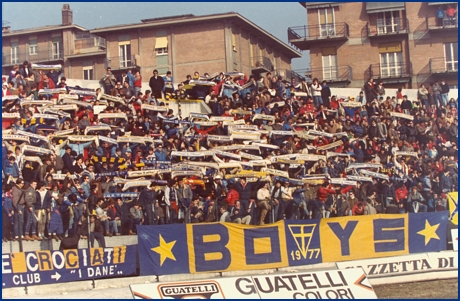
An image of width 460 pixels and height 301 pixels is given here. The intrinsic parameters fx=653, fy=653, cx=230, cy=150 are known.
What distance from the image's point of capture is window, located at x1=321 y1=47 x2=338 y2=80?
4150 cm

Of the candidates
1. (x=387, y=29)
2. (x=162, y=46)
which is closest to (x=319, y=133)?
(x=387, y=29)

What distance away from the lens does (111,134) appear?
842 inches

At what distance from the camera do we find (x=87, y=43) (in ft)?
190

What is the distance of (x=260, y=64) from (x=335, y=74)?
8.48m

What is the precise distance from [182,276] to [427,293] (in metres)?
6.26

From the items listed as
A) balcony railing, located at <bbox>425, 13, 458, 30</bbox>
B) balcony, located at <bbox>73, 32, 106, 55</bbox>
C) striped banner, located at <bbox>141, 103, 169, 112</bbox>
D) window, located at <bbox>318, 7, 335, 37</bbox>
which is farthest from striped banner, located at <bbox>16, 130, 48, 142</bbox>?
balcony, located at <bbox>73, 32, 106, 55</bbox>

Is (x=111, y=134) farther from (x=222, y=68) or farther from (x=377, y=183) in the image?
(x=222, y=68)

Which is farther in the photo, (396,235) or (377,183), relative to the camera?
(377,183)

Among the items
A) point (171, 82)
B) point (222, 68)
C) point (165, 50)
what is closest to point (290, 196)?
point (171, 82)

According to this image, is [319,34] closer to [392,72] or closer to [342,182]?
[392,72]

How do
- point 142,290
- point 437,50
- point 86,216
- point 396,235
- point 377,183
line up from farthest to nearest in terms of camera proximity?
point 437,50, point 377,183, point 396,235, point 86,216, point 142,290

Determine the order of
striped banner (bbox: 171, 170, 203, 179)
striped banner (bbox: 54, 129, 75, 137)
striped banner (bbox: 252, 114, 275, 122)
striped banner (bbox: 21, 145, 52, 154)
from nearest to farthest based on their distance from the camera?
striped banner (bbox: 21, 145, 52, 154), striped banner (bbox: 171, 170, 203, 179), striped banner (bbox: 54, 129, 75, 137), striped banner (bbox: 252, 114, 275, 122)

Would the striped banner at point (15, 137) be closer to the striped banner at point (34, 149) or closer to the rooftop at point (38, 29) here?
the striped banner at point (34, 149)

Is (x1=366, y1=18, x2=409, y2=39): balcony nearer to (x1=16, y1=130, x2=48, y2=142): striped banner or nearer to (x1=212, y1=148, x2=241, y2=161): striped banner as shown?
(x1=212, y1=148, x2=241, y2=161): striped banner
